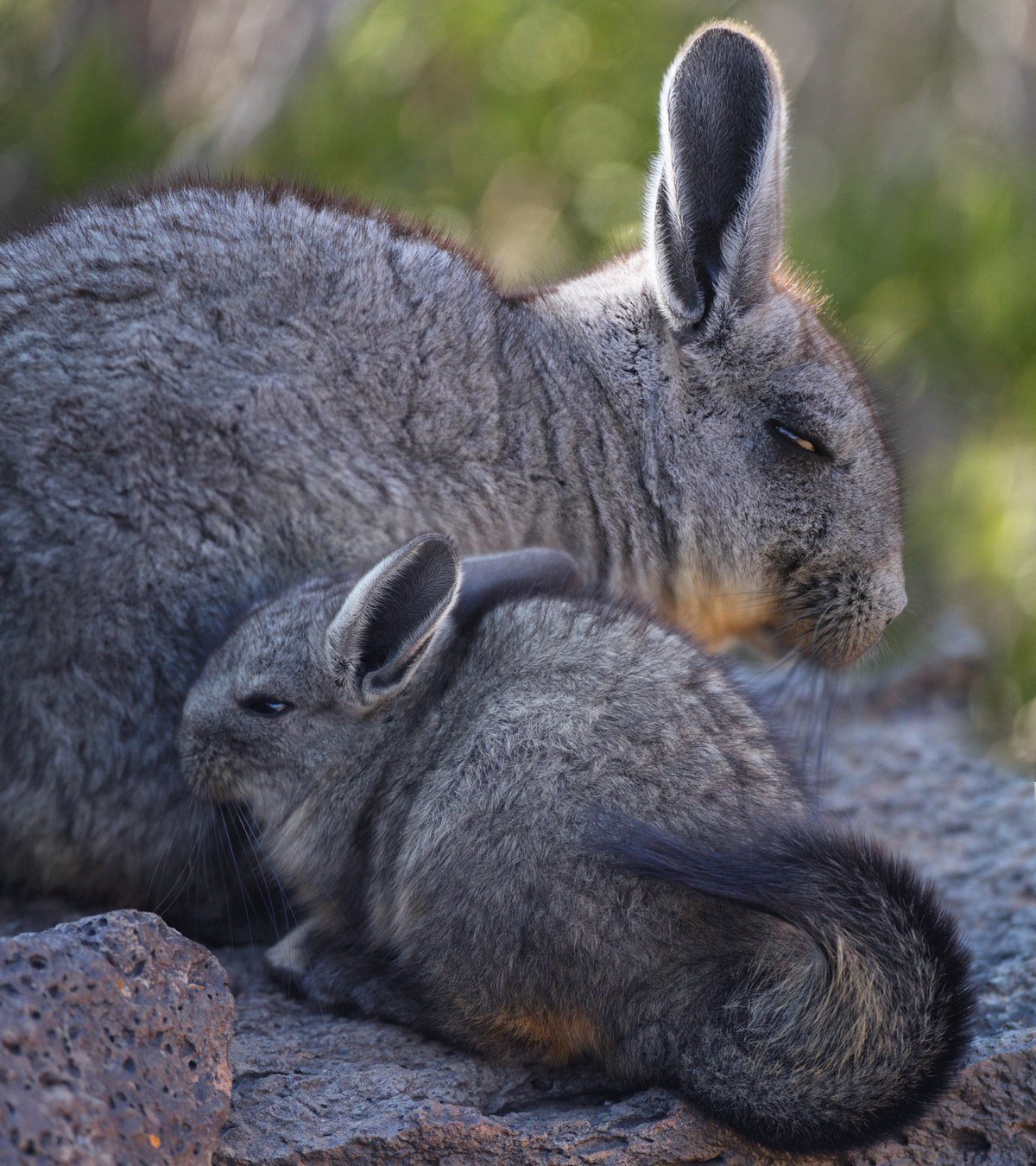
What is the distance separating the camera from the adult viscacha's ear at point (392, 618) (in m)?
3.88

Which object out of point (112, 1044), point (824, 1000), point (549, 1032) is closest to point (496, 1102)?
point (549, 1032)

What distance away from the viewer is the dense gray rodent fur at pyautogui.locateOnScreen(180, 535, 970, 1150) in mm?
3295

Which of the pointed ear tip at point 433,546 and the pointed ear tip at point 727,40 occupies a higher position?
the pointed ear tip at point 727,40

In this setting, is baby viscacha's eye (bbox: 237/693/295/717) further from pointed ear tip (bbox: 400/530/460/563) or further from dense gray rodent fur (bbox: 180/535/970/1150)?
pointed ear tip (bbox: 400/530/460/563)

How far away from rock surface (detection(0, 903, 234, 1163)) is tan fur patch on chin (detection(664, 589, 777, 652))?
219 centimetres

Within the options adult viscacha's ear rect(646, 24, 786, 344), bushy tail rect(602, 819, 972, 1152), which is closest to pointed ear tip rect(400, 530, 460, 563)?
bushy tail rect(602, 819, 972, 1152)

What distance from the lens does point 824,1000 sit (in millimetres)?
3275

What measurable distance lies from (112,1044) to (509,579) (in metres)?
1.75

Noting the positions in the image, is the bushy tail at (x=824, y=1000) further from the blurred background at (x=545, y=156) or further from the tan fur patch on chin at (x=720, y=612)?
the blurred background at (x=545, y=156)

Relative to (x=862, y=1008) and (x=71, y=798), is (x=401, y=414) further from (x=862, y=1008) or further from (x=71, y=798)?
(x=862, y=1008)

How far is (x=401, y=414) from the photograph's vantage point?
438 cm

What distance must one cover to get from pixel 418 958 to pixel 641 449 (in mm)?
1852

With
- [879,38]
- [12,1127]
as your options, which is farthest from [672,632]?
[879,38]

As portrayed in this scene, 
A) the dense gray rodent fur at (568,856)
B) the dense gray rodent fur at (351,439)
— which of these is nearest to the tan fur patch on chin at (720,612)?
the dense gray rodent fur at (351,439)
